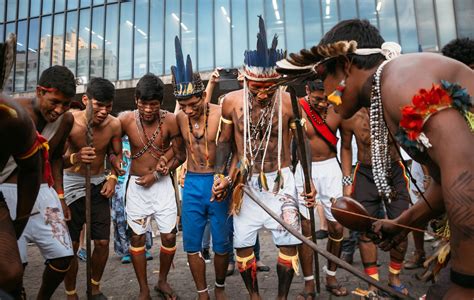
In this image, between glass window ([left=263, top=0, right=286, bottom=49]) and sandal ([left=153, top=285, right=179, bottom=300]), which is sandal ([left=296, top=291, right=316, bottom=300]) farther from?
glass window ([left=263, top=0, right=286, bottom=49])

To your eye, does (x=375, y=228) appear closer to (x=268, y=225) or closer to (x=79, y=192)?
(x=268, y=225)

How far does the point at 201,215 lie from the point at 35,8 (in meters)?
22.6

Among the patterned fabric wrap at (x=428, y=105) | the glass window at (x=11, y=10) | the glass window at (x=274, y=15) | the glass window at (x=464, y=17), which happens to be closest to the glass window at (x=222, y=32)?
the glass window at (x=274, y=15)

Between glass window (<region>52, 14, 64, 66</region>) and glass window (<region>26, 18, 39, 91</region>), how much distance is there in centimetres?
128

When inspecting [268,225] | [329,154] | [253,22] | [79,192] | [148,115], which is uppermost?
[253,22]

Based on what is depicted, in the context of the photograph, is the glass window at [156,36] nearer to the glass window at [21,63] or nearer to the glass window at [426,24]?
the glass window at [21,63]

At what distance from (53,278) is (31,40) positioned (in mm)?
22101

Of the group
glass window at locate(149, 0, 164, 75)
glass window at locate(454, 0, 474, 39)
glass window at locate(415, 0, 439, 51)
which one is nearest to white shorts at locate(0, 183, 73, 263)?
glass window at locate(149, 0, 164, 75)

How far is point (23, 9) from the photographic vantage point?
22078 mm

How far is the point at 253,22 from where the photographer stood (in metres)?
17.9

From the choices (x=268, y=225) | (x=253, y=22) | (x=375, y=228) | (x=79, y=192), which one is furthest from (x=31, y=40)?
(x=375, y=228)

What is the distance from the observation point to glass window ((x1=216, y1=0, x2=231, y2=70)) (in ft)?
59.9

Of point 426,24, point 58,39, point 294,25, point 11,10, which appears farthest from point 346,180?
point 11,10

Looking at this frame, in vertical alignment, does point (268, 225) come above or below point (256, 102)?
below
